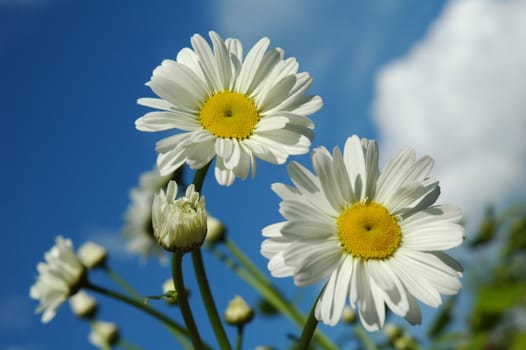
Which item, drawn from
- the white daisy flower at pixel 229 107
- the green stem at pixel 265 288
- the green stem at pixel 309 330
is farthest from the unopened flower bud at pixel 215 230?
the green stem at pixel 309 330

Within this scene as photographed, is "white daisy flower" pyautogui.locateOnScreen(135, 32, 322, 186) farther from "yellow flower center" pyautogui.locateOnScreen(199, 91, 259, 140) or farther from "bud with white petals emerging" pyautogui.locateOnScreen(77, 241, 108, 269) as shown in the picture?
"bud with white petals emerging" pyautogui.locateOnScreen(77, 241, 108, 269)

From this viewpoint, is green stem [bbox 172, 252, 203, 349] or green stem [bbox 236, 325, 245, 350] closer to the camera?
green stem [bbox 172, 252, 203, 349]

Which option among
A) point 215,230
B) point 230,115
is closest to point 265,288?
point 215,230

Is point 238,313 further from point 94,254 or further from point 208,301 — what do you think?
point 94,254

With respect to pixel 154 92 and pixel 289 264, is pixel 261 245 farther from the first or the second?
pixel 154 92

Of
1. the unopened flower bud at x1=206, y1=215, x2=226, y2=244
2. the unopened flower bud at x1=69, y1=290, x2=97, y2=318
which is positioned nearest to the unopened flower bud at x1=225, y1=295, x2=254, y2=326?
the unopened flower bud at x1=206, y1=215, x2=226, y2=244

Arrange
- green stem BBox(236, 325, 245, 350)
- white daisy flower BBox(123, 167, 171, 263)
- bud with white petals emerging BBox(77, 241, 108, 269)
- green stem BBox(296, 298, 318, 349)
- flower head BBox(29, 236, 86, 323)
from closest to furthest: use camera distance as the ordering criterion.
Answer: green stem BBox(296, 298, 318, 349) < green stem BBox(236, 325, 245, 350) < flower head BBox(29, 236, 86, 323) < bud with white petals emerging BBox(77, 241, 108, 269) < white daisy flower BBox(123, 167, 171, 263)
